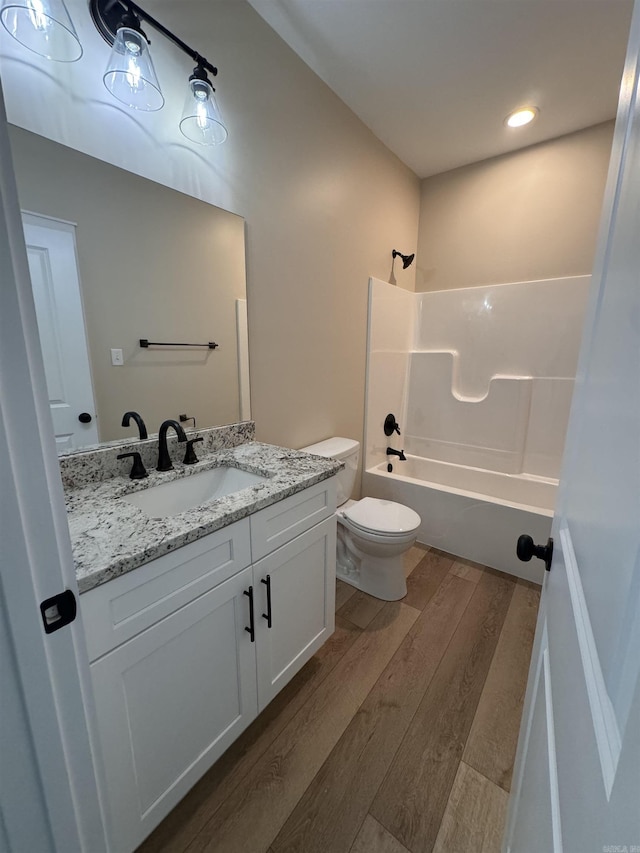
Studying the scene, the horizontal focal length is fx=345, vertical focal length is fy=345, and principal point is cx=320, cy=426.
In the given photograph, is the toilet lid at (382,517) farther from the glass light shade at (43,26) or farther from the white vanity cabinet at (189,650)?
the glass light shade at (43,26)

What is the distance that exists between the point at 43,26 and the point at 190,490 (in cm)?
138

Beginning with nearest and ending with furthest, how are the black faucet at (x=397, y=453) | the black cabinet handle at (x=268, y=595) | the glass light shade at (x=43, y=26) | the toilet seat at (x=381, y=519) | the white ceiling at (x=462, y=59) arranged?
the glass light shade at (x=43, y=26)
the black cabinet handle at (x=268, y=595)
the white ceiling at (x=462, y=59)
the toilet seat at (x=381, y=519)
the black faucet at (x=397, y=453)

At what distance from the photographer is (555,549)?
0.75m

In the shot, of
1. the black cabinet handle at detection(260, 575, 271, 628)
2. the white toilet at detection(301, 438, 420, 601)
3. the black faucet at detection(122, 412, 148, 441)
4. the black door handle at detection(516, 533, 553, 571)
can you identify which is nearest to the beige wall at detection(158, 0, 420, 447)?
the white toilet at detection(301, 438, 420, 601)

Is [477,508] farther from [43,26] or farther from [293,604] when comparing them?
[43,26]

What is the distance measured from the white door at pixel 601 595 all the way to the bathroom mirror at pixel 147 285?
129 centimetres

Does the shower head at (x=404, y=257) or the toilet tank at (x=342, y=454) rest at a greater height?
the shower head at (x=404, y=257)

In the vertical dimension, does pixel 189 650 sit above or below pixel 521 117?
below

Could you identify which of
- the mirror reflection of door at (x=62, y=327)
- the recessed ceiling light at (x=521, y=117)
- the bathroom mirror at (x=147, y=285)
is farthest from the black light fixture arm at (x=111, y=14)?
the recessed ceiling light at (x=521, y=117)

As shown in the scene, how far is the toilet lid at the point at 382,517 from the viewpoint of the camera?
1793mm

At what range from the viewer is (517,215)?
7.99 feet

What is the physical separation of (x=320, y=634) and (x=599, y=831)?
128 centimetres

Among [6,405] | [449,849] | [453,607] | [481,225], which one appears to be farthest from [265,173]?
[449,849]

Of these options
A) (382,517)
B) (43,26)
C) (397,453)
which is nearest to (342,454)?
(382,517)
